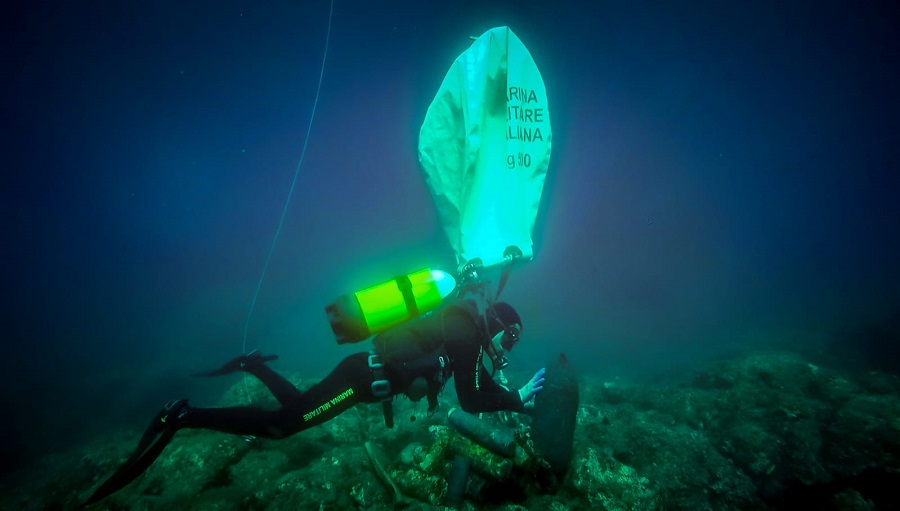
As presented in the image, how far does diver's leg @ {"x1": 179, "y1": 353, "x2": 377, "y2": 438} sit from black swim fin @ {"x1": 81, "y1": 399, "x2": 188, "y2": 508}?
0.10 metres

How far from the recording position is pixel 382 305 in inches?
138

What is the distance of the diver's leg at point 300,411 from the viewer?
11.0 ft

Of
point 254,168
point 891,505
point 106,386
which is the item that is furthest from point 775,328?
point 106,386

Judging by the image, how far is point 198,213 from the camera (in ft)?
95.7

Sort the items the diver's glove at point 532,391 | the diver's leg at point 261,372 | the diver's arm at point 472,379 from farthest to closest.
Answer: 1. the diver's leg at point 261,372
2. the diver's glove at point 532,391
3. the diver's arm at point 472,379

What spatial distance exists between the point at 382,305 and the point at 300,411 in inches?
58.7

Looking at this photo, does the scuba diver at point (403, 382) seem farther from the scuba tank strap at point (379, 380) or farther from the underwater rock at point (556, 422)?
the underwater rock at point (556, 422)

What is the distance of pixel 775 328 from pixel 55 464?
101 feet

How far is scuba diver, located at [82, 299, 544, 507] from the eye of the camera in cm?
342

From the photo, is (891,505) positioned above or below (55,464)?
above

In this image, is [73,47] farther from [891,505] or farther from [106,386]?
[891,505]

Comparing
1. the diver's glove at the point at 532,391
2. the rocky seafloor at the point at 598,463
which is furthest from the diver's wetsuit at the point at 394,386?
the rocky seafloor at the point at 598,463

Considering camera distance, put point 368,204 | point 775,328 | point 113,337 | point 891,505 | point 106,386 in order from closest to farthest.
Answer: point 891,505
point 106,386
point 775,328
point 368,204
point 113,337

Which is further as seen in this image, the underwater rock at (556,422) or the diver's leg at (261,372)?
the diver's leg at (261,372)
